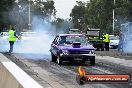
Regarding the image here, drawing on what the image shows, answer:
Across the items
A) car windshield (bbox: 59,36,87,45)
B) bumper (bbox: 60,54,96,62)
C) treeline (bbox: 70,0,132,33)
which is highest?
treeline (bbox: 70,0,132,33)

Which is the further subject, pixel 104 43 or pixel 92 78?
pixel 104 43

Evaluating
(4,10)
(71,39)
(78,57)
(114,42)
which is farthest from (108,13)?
(78,57)

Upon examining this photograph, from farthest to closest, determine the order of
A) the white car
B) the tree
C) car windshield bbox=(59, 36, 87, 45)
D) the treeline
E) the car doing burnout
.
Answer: the treeline
the tree
the white car
car windshield bbox=(59, 36, 87, 45)
the car doing burnout

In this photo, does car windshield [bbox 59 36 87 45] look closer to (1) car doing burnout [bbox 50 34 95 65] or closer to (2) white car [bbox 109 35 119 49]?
(1) car doing burnout [bbox 50 34 95 65]

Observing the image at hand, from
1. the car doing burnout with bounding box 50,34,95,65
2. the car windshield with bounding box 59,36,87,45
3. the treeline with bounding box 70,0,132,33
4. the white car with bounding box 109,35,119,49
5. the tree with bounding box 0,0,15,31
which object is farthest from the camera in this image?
the treeline with bounding box 70,0,132,33

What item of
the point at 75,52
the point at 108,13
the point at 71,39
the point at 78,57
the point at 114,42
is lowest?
the point at 114,42

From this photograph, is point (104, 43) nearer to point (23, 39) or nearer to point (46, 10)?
point (23, 39)

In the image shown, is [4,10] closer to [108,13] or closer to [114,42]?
[108,13]

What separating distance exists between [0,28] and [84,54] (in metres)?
51.9

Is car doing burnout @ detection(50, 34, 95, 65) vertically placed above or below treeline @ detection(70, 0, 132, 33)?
below

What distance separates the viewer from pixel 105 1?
80.9 m

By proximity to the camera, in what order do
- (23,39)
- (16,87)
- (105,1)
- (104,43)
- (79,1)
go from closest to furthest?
(16,87)
(104,43)
(23,39)
(105,1)
(79,1)

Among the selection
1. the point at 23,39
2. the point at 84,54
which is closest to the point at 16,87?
the point at 84,54

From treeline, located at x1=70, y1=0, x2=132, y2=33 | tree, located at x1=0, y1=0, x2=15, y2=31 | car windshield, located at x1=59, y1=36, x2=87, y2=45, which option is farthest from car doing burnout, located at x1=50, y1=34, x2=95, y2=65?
treeline, located at x1=70, y1=0, x2=132, y2=33
